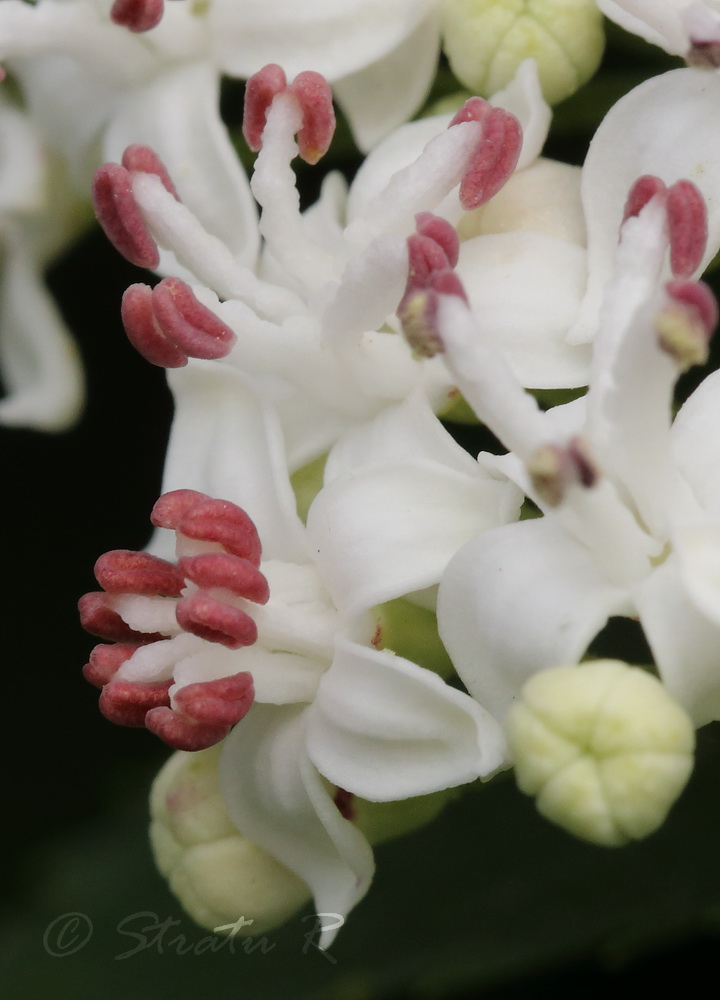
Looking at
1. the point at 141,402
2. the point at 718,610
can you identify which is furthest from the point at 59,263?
the point at 718,610

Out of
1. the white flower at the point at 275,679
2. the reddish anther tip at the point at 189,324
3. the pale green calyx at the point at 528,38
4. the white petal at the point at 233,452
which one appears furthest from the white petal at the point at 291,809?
the pale green calyx at the point at 528,38

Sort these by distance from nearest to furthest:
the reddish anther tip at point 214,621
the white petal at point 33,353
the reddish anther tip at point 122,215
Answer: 1. the reddish anther tip at point 214,621
2. the reddish anther tip at point 122,215
3. the white petal at point 33,353

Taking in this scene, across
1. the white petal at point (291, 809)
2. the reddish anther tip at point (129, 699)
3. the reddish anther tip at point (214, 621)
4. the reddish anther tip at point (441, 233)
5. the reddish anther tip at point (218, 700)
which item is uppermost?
the reddish anther tip at point (441, 233)

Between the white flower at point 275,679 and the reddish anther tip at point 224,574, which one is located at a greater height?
the reddish anther tip at point 224,574

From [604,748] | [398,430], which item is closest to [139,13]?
[398,430]

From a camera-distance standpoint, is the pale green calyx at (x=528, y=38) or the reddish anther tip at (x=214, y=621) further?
the pale green calyx at (x=528, y=38)

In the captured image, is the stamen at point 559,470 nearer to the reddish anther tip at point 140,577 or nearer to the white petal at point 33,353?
the reddish anther tip at point 140,577
